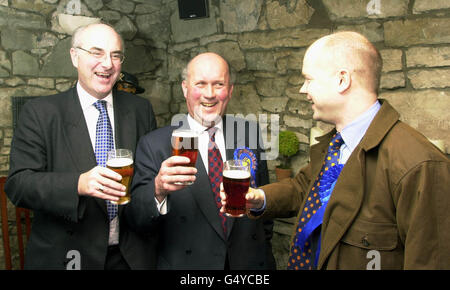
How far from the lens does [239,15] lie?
343 cm

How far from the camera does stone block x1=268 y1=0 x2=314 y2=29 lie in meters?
3.01

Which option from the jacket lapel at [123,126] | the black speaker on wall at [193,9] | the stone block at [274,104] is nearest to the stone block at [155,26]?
the black speaker on wall at [193,9]

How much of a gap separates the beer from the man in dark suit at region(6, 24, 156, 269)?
60 cm

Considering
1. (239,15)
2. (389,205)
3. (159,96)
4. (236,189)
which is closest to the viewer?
(389,205)

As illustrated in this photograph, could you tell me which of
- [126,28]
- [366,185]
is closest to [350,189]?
[366,185]

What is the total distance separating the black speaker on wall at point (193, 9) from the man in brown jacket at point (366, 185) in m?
2.63

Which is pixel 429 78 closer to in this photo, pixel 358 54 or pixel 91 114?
pixel 358 54

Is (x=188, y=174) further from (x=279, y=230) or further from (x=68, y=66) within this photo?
(x=68, y=66)

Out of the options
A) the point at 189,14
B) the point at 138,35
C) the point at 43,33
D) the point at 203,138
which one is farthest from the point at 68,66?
the point at 203,138

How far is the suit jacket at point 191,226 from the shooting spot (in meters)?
1.55

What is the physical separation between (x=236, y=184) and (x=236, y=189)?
1.0 inches

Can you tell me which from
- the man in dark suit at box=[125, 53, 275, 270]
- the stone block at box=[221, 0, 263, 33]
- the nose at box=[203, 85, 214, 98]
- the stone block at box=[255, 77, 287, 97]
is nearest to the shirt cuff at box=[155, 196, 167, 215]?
the man in dark suit at box=[125, 53, 275, 270]

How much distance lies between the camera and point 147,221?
152 centimetres

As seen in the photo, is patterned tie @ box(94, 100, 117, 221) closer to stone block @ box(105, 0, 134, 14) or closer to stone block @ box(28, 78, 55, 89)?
stone block @ box(28, 78, 55, 89)
